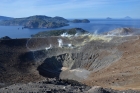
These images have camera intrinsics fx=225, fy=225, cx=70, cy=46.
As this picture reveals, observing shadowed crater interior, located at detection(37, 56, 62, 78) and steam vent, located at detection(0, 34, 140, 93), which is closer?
steam vent, located at detection(0, 34, 140, 93)

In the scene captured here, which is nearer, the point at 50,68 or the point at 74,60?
the point at 50,68

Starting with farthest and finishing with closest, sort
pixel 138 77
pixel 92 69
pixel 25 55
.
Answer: pixel 25 55
pixel 92 69
pixel 138 77

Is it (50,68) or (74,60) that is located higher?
(74,60)

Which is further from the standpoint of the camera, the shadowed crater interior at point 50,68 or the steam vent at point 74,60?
the shadowed crater interior at point 50,68

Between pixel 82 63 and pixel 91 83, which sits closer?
pixel 91 83

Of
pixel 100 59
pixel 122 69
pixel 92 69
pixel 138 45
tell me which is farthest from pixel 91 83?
pixel 138 45

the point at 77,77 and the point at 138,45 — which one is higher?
the point at 138,45

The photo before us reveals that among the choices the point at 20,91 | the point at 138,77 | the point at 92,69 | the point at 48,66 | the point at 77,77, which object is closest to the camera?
the point at 20,91

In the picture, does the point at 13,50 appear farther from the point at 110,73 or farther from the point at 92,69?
the point at 110,73
